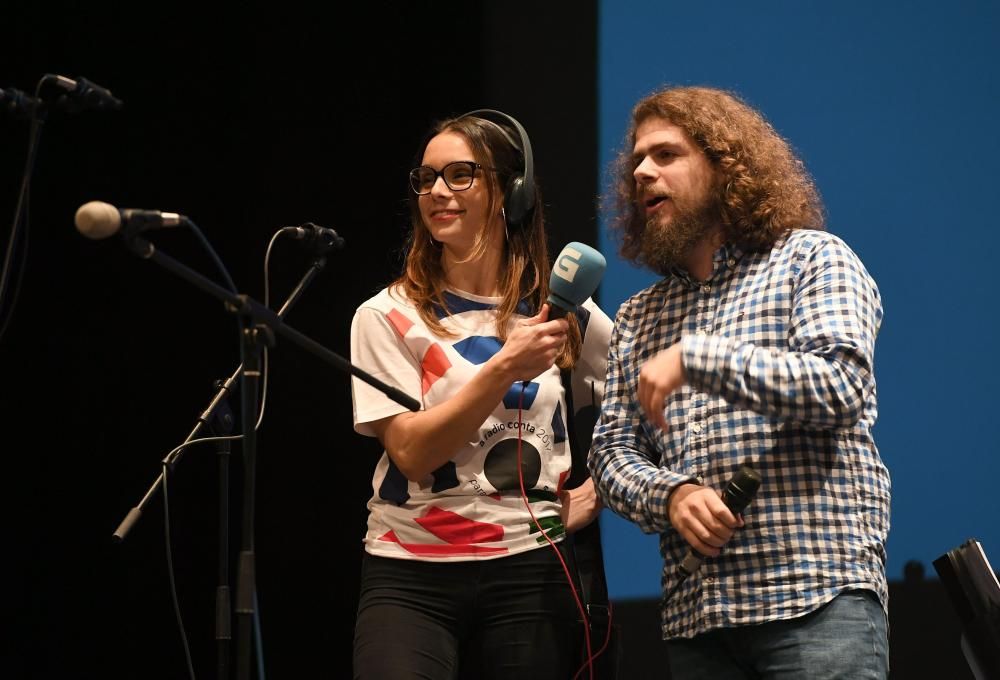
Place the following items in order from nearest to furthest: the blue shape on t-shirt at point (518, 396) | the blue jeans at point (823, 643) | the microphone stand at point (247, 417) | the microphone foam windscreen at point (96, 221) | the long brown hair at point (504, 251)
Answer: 1. the microphone foam windscreen at point (96, 221)
2. the microphone stand at point (247, 417)
3. the blue jeans at point (823, 643)
4. the blue shape on t-shirt at point (518, 396)
5. the long brown hair at point (504, 251)

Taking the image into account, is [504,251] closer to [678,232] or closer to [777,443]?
[678,232]

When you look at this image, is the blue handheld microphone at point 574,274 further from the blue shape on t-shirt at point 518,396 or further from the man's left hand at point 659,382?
the man's left hand at point 659,382

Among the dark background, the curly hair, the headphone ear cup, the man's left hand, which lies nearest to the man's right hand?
the man's left hand

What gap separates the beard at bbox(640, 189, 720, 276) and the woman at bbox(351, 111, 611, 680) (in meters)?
0.25

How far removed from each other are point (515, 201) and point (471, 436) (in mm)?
626

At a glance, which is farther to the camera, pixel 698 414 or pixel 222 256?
pixel 222 256

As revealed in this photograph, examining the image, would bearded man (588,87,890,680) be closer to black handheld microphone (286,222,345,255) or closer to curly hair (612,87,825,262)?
curly hair (612,87,825,262)

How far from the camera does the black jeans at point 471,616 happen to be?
224 cm

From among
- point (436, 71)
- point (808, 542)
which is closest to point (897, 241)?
point (436, 71)

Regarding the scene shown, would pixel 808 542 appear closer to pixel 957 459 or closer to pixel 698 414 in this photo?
pixel 698 414

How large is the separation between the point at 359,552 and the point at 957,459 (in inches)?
83.3

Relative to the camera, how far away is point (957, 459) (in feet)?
12.3

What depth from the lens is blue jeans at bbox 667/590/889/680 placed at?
1.79 metres

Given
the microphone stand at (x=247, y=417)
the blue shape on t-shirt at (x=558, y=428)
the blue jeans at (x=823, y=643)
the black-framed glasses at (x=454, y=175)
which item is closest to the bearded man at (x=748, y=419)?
the blue jeans at (x=823, y=643)
